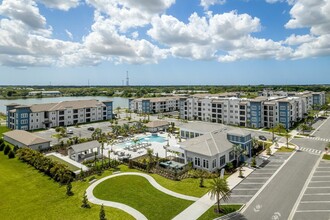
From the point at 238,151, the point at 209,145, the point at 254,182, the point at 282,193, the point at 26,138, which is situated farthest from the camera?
the point at 26,138

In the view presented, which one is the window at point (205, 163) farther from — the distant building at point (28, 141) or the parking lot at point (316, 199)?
the distant building at point (28, 141)

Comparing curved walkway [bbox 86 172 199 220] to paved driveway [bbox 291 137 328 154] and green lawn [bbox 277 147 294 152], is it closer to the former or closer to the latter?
green lawn [bbox 277 147 294 152]

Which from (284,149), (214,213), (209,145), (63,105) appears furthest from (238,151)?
(63,105)

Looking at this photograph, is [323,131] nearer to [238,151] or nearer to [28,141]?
[238,151]

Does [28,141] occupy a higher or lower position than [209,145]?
lower

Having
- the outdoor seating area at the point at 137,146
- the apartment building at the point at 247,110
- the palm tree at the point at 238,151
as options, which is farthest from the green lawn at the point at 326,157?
the outdoor seating area at the point at 137,146

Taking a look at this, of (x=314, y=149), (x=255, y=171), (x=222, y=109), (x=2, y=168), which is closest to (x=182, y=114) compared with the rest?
(x=222, y=109)

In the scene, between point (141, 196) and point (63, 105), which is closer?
point (141, 196)
